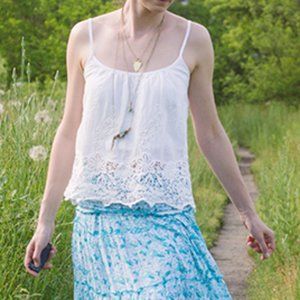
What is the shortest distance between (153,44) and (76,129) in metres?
0.36

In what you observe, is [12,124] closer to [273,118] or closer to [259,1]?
[273,118]

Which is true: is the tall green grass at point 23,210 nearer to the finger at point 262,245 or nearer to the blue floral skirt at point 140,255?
the blue floral skirt at point 140,255

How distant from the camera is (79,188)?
3039mm

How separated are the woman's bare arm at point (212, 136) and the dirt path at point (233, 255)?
3.85 m

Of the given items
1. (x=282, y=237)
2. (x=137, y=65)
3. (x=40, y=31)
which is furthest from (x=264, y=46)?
(x=137, y=65)

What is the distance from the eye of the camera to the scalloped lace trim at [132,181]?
2982 millimetres

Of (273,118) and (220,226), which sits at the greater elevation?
(220,226)

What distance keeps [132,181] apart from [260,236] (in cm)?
54

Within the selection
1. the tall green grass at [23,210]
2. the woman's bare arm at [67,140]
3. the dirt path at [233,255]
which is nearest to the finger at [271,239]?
the woman's bare arm at [67,140]

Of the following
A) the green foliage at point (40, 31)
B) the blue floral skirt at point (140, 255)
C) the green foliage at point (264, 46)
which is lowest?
the green foliage at point (264, 46)

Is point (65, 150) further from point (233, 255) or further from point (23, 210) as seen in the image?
point (233, 255)

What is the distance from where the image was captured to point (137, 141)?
2982 millimetres

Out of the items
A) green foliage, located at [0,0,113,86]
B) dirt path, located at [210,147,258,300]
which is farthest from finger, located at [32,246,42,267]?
green foliage, located at [0,0,113,86]

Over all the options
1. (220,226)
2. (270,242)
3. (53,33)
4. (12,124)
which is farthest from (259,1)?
(270,242)
